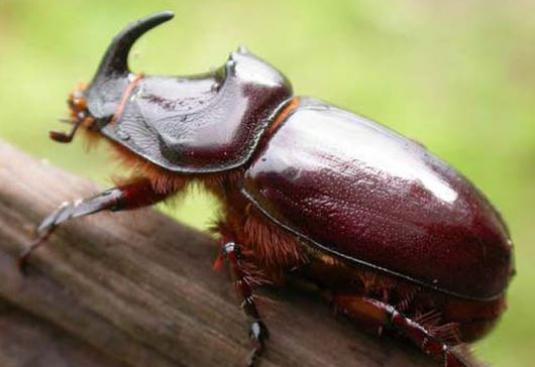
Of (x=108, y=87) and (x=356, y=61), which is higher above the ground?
(x=108, y=87)

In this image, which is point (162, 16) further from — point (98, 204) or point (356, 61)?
point (356, 61)

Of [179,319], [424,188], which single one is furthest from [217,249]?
[424,188]

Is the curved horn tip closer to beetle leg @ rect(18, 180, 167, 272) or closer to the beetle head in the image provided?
the beetle head

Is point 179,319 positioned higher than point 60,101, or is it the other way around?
point 179,319

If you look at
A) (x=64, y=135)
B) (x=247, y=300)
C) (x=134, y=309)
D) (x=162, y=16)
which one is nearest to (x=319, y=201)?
(x=247, y=300)

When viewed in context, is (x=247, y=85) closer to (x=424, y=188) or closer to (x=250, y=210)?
(x=250, y=210)

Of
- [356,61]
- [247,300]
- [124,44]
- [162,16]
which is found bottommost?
[356,61]

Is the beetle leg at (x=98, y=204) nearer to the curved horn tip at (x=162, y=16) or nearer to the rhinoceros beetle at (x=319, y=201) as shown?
the rhinoceros beetle at (x=319, y=201)
